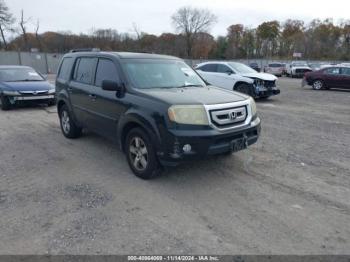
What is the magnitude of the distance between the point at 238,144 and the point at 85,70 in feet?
11.2

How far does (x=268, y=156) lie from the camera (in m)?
5.62

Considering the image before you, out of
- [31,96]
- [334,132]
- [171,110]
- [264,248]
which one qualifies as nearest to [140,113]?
[171,110]

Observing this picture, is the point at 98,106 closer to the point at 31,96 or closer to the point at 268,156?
the point at 268,156

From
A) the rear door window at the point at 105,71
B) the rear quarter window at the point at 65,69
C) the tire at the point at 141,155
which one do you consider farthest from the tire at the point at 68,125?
the tire at the point at 141,155

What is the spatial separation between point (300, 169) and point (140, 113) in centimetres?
277

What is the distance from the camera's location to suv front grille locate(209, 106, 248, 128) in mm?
4141

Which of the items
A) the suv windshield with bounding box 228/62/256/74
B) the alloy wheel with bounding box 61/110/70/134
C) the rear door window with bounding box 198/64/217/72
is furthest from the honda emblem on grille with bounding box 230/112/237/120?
the rear door window with bounding box 198/64/217/72

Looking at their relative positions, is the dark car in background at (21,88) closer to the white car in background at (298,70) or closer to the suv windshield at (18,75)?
the suv windshield at (18,75)

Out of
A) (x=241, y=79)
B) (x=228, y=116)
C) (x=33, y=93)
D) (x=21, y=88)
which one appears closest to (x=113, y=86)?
(x=228, y=116)

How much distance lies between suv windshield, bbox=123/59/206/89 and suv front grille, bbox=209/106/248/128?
1.19 metres

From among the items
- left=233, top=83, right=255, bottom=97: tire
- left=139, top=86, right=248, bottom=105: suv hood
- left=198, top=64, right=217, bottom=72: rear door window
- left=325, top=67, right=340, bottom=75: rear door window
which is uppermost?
left=198, top=64, right=217, bottom=72: rear door window

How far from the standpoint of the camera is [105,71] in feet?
17.6

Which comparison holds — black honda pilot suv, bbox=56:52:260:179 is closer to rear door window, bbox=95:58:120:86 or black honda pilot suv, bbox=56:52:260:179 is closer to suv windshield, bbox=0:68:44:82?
rear door window, bbox=95:58:120:86

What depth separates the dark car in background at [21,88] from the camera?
34.2 feet
